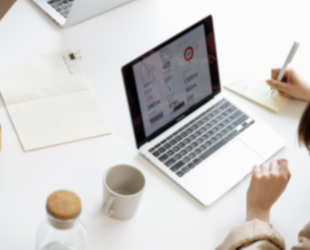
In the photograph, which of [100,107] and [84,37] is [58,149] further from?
[84,37]

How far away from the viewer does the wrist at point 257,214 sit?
0.93 m

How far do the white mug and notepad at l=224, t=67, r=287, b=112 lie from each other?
0.49 metres

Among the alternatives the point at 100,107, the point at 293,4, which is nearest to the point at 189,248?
the point at 100,107

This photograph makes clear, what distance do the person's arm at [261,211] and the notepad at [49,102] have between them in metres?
0.39

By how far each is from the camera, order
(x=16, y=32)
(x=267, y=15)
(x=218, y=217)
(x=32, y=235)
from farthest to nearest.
A: (x=267, y=15), (x=16, y=32), (x=218, y=217), (x=32, y=235)

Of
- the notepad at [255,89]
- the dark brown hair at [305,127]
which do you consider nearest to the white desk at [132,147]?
the notepad at [255,89]

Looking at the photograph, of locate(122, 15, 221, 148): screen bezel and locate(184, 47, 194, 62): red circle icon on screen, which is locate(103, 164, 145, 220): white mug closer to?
locate(122, 15, 221, 148): screen bezel

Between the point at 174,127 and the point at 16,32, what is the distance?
1.92 feet

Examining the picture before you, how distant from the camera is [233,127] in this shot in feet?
3.67

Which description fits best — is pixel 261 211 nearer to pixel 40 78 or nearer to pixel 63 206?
pixel 63 206

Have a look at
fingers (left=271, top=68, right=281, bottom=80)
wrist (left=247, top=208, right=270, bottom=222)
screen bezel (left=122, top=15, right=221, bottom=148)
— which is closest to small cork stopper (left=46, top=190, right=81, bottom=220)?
screen bezel (left=122, top=15, right=221, bottom=148)

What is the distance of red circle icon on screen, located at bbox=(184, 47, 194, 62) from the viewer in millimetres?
1032

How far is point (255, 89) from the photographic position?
126 centimetres

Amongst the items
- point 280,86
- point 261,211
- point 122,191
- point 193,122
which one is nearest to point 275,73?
point 280,86
